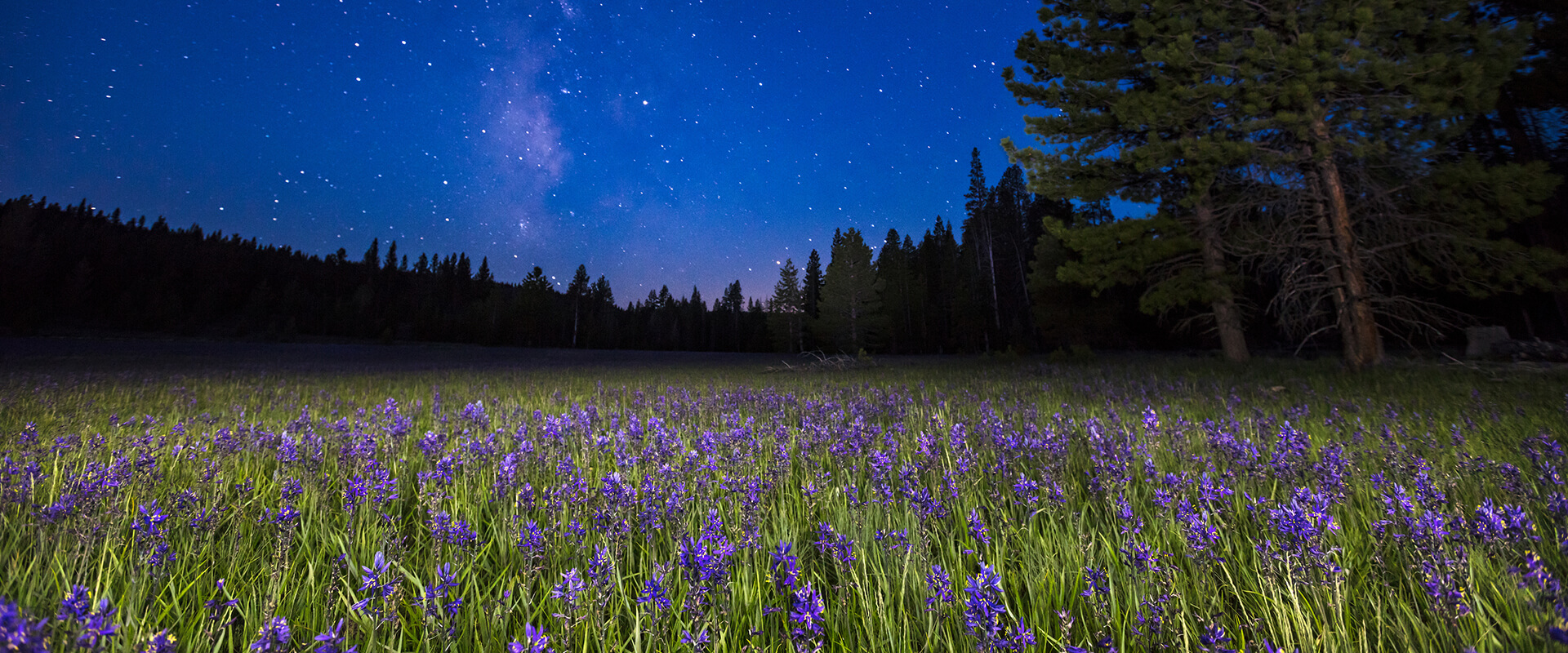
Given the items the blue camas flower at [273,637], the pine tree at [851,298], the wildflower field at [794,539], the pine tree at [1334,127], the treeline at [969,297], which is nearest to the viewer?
the blue camas flower at [273,637]

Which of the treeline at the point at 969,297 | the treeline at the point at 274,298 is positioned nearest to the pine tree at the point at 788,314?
the treeline at the point at 969,297

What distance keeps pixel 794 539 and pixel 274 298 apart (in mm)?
103961

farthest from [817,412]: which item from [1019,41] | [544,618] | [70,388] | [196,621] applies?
[1019,41]

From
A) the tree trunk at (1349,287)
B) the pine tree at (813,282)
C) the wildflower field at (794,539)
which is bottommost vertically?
the wildflower field at (794,539)

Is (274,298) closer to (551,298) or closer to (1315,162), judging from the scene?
(551,298)

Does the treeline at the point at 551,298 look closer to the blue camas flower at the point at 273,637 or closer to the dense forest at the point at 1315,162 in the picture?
the dense forest at the point at 1315,162

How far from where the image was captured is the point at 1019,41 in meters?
13.5

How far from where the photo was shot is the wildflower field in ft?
4.35

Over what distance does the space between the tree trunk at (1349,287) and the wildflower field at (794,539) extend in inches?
201

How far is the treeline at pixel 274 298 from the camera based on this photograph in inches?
2023

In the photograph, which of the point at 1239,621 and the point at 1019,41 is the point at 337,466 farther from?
the point at 1019,41

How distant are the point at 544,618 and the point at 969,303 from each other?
4500 cm

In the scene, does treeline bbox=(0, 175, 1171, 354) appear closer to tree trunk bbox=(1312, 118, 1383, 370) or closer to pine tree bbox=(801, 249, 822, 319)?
pine tree bbox=(801, 249, 822, 319)

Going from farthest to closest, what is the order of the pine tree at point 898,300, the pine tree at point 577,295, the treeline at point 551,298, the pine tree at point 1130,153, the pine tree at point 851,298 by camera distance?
the pine tree at point 577,295, the pine tree at point 898,300, the pine tree at point 851,298, the treeline at point 551,298, the pine tree at point 1130,153
